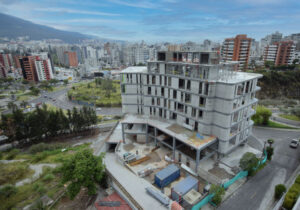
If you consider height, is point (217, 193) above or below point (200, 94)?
below

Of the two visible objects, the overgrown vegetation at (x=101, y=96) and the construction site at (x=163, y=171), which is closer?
the construction site at (x=163, y=171)

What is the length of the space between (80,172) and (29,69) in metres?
150

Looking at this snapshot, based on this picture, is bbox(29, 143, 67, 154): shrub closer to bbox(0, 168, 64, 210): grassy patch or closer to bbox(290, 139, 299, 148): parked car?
bbox(0, 168, 64, 210): grassy patch

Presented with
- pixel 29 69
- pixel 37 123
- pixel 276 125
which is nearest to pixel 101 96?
pixel 37 123

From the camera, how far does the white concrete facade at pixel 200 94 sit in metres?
30.1

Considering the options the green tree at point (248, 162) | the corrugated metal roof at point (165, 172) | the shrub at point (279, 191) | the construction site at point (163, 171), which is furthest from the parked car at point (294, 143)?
the corrugated metal roof at point (165, 172)

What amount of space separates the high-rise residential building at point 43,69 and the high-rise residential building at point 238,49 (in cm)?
13960

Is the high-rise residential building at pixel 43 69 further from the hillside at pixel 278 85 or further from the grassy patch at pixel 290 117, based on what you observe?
the grassy patch at pixel 290 117

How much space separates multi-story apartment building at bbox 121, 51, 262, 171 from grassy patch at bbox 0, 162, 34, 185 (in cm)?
2269

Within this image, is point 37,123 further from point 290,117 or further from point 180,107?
point 290,117

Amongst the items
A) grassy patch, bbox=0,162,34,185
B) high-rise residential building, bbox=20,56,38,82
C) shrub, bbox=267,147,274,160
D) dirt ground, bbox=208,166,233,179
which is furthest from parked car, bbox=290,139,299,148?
high-rise residential building, bbox=20,56,38,82

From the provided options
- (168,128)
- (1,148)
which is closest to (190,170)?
(168,128)

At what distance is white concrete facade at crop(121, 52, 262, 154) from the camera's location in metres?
30.1

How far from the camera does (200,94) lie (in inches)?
1252
